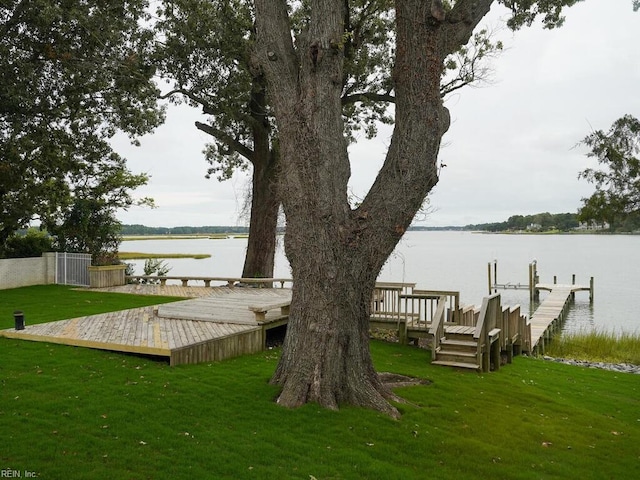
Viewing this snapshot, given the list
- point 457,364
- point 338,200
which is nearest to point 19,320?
point 338,200

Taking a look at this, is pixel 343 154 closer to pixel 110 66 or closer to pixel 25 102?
pixel 110 66

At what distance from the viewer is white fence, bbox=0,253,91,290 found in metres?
17.5

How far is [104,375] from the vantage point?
677cm

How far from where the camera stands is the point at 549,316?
866 inches

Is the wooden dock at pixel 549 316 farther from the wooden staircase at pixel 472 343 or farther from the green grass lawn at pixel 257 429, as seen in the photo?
the green grass lawn at pixel 257 429

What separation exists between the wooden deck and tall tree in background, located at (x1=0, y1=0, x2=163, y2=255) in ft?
26.8

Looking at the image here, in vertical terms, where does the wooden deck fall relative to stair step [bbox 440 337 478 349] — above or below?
above

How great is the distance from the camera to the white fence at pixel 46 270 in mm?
17453

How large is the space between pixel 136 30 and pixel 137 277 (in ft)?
27.4

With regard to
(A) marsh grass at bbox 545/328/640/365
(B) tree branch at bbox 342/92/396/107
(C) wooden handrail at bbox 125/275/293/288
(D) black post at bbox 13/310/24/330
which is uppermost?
(B) tree branch at bbox 342/92/396/107

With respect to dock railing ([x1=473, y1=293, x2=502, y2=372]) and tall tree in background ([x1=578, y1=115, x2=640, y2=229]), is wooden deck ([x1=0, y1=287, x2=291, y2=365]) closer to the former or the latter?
dock railing ([x1=473, y1=293, x2=502, y2=372])

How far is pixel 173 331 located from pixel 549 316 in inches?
715

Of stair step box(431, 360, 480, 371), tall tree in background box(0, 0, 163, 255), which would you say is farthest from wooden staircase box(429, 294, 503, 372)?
tall tree in background box(0, 0, 163, 255)

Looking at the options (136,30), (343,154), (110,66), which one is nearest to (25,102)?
(110,66)
